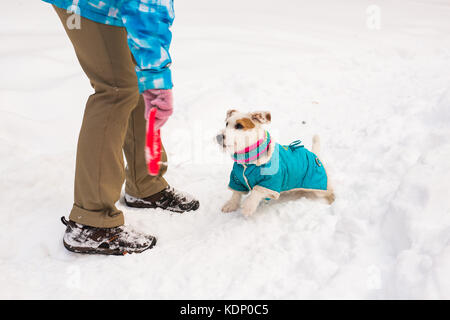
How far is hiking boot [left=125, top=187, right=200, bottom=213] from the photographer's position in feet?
7.77

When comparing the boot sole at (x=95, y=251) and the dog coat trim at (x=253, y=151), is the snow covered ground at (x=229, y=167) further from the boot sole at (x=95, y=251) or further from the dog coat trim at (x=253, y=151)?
the dog coat trim at (x=253, y=151)

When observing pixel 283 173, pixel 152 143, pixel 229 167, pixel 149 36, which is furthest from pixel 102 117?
pixel 229 167

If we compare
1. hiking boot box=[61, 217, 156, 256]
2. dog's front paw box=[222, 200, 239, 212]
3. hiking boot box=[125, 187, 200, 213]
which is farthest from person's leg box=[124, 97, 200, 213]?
hiking boot box=[61, 217, 156, 256]

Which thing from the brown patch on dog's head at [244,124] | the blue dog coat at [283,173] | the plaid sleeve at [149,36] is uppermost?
the plaid sleeve at [149,36]

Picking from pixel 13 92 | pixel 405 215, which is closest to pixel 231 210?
pixel 405 215

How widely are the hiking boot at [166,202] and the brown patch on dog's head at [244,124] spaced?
69 cm

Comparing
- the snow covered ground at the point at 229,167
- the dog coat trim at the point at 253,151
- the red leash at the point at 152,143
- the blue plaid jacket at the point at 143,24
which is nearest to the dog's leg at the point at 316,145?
the snow covered ground at the point at 229,167

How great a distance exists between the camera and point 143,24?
56.8 inches

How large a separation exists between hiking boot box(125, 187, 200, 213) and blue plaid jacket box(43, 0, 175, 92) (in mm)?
976

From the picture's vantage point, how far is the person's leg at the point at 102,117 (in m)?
1.65

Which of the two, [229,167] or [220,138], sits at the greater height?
[220,138]

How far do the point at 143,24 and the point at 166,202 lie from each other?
1263 mm

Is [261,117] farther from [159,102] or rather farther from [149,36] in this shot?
[149,36]

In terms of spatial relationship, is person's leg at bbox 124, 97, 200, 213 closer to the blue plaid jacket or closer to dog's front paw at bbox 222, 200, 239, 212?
dog's front paw at bbox 222, 200, 239, 212
